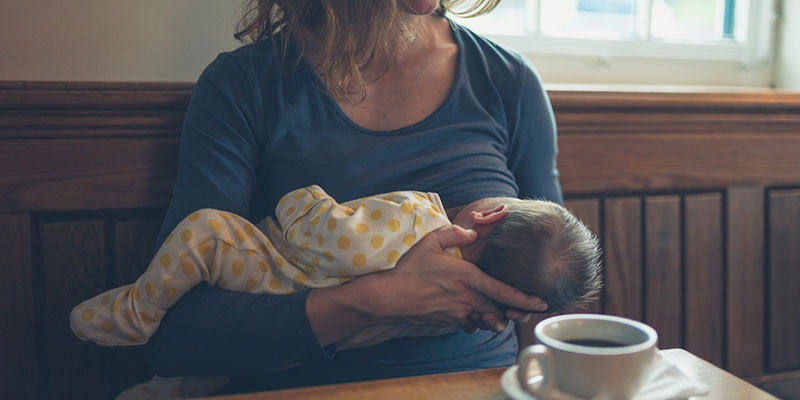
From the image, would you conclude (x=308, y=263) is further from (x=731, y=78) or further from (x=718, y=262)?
(x=731, y=78)

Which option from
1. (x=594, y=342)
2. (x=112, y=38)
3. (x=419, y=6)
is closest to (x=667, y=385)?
(x=594, y=342)

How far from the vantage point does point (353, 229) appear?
0.86m

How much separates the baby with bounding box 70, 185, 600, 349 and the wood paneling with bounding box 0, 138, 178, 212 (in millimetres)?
317

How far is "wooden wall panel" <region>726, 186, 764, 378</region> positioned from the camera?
5.23ft

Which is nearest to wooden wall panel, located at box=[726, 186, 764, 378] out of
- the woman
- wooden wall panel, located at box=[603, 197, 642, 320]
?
wooden wall panel, located at box=[603, 197, 642, 320]

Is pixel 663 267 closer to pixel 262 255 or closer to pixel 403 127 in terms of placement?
pixel 403 127

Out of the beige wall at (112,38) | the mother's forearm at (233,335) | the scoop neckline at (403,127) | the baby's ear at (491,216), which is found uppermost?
the beige wall at (112,38)

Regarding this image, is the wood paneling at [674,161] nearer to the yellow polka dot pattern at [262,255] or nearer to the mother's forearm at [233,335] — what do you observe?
the yellow polka dot pattern at [262,255]

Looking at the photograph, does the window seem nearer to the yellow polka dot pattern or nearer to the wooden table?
the yellow polka dot pattern

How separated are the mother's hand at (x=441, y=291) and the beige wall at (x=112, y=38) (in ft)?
2.31

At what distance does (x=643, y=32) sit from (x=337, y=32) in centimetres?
115

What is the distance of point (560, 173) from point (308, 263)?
0.78 metres

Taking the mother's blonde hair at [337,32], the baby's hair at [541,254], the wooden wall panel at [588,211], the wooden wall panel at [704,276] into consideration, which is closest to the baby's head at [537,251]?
A: the baby's hair at [541,254]

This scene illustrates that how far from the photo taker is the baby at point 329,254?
861 mm
